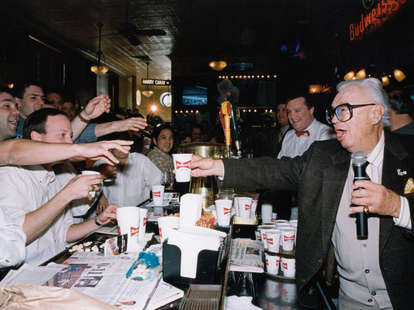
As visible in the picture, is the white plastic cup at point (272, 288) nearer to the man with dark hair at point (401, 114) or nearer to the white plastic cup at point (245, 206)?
the white plastic cup at point (245, 206)

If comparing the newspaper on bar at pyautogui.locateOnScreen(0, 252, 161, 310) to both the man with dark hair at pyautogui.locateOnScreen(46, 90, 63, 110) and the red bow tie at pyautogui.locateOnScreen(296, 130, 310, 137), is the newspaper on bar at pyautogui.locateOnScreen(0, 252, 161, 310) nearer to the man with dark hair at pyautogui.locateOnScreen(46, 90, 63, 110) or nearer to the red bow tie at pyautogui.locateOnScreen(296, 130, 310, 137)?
the red bow tie at pyautogui.locateOnScreen(296, 130, 310, 137)

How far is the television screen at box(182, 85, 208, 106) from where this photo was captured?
12.5 meters

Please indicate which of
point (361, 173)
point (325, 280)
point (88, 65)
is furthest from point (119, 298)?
point (88, 65)

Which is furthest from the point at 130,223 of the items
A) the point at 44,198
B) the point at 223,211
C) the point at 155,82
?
the point at 155,82

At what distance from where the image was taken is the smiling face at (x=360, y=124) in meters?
1.99

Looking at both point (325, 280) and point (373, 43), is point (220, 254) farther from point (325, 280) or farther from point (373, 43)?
point (373, 43)

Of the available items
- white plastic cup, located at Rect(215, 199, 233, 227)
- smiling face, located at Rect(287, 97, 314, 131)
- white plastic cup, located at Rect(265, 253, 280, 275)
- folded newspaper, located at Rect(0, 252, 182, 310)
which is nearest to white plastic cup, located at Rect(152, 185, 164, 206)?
white plastic cup, located at Rect(215, 199, 233, 227)

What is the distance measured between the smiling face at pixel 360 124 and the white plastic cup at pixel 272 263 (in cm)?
89

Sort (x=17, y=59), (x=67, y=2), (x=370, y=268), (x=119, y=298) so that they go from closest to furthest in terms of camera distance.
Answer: (x=119, y=298) < (x=370, y=268) < (x=67, y=2) < (x=17, y=59)

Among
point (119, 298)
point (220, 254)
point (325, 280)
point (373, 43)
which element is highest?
point (373, 43)

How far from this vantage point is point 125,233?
170cm

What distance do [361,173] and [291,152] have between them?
363 centimetres

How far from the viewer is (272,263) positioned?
2074 mm

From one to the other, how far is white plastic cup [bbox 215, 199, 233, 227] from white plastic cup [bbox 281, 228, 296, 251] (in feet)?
1.64
